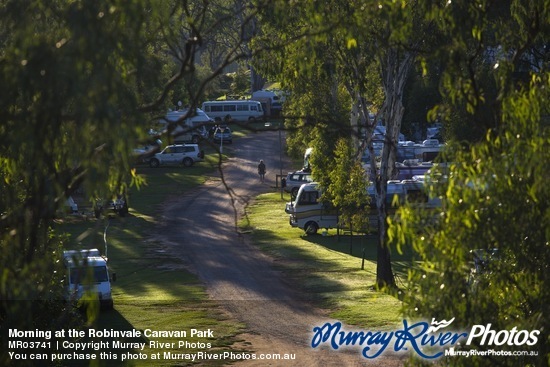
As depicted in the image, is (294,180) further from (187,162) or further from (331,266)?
(331,266)

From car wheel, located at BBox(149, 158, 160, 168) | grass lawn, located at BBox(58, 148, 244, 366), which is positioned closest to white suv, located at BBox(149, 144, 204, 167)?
car wheel, located at BBox(149, 158, 160, 168)

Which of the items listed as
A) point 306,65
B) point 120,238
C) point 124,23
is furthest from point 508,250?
point 120,238

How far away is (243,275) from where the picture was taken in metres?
31.4

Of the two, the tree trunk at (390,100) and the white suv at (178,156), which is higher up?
the tree trunk at (390,100)

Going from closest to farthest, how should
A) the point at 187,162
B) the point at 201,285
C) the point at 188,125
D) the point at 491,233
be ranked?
the point at 491,233 < the point at 188,125 < the point at 201,285 < the point at 187,162

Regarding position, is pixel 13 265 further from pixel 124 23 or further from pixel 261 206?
pixel 261 206

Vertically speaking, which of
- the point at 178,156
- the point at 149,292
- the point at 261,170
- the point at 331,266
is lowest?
the point at 331,266

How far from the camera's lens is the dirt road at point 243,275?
20750 millimetres

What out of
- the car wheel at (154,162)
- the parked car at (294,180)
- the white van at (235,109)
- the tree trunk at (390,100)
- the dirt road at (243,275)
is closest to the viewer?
the dirt road at (243,275)

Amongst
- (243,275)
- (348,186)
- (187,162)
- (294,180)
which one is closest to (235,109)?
(187,162)

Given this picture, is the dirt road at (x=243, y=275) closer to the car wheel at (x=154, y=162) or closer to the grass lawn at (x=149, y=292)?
the grass lawn at (x=149, y=292)

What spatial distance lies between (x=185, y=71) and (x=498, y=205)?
3.40 meters

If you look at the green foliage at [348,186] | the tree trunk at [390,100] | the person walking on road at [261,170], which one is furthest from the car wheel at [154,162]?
the tree trunk at [390,100]

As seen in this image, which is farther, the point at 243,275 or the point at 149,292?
the point at 243,275
